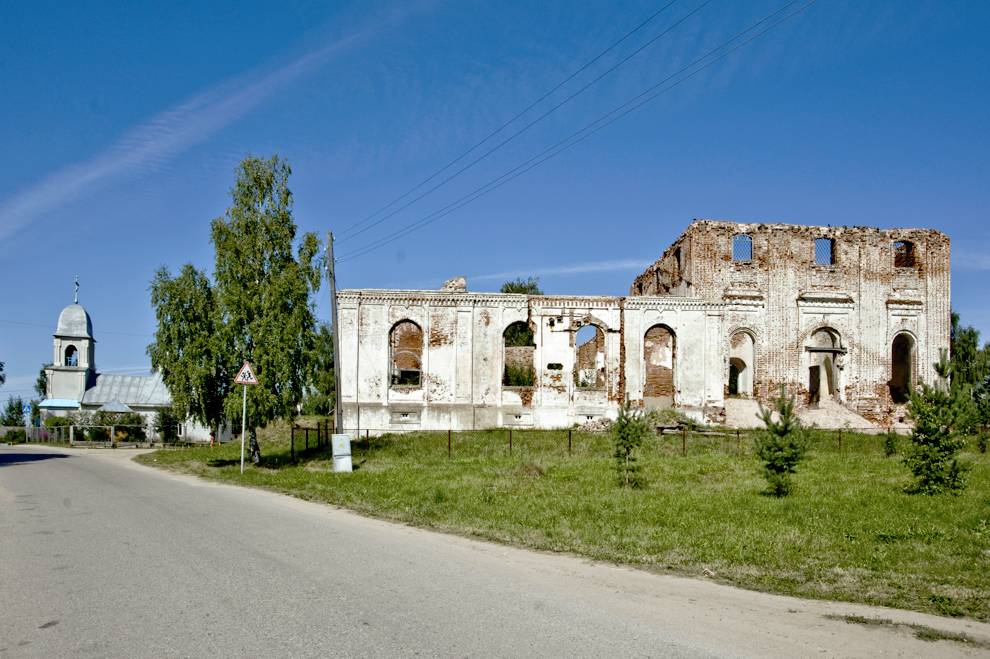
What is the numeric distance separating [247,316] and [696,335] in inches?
816

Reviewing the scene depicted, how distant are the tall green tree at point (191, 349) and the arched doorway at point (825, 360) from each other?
27563 millimetres

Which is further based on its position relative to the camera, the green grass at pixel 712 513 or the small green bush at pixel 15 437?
the small green bush at pixel 15 437

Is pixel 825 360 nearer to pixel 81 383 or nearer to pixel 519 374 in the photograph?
pixel 519 374

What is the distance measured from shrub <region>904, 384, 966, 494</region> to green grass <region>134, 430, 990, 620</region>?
526 mm

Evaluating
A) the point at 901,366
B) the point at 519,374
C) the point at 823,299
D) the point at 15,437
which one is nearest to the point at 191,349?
the point at 823,299

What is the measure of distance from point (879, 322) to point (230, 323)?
1217 inches

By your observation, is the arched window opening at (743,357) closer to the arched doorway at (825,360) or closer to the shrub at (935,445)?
the arched doorway at (825,360)

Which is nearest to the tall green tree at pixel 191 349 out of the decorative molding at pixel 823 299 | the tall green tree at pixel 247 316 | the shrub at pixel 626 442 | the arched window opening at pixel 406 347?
the tall green tree at pixel 247 316

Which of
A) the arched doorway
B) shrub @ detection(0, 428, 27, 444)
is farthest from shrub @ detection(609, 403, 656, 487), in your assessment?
shrub @ detection(0, 428, 27, 444)

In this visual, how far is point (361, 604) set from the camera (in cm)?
707

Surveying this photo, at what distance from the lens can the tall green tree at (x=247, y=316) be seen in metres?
24.4

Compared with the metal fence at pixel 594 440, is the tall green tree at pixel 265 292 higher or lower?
higher

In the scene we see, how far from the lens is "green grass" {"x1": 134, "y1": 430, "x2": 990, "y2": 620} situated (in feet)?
29.3

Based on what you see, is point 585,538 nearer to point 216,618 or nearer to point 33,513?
point 216,618
